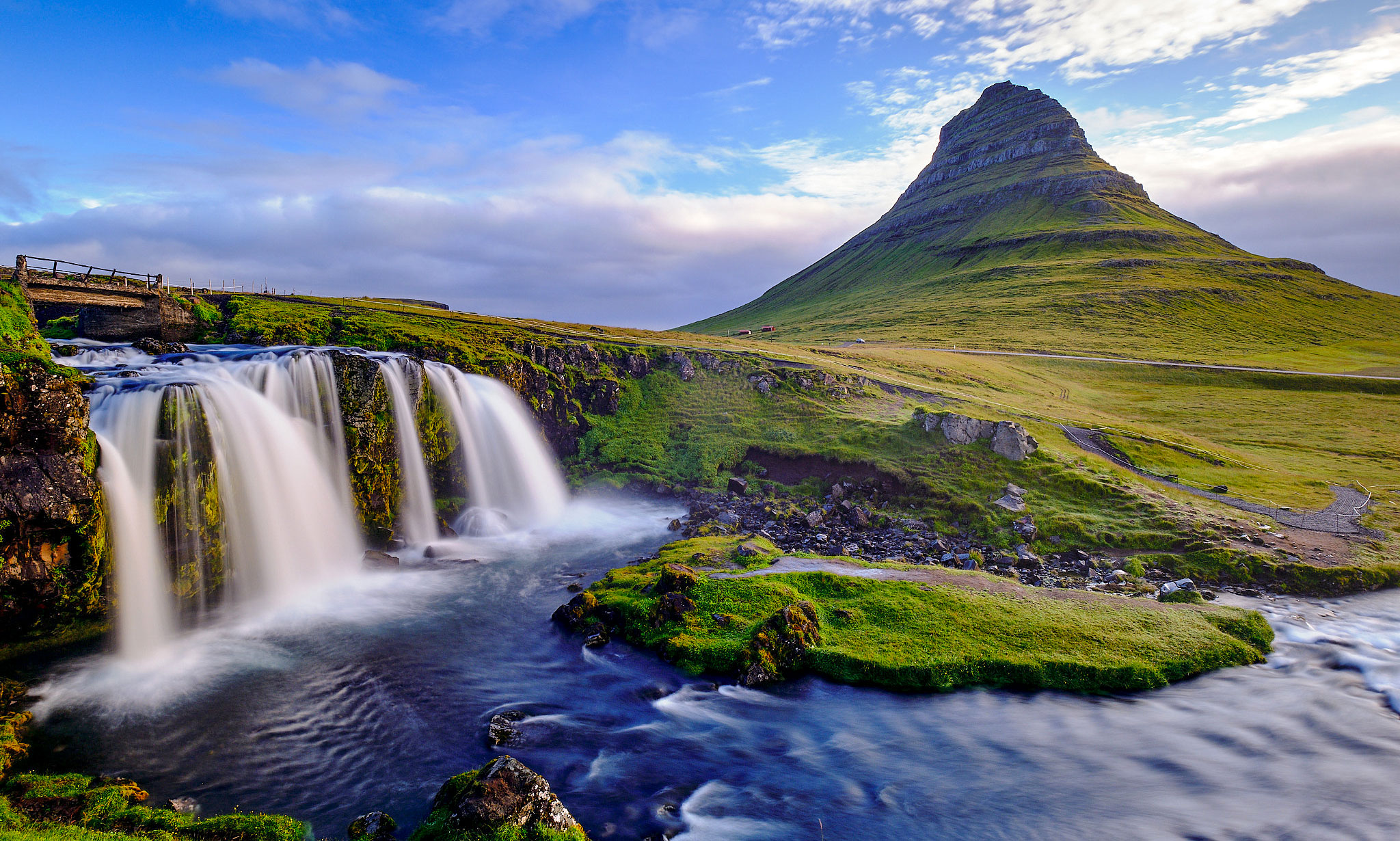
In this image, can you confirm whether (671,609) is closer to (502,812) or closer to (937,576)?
(502,812)

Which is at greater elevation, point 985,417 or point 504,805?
point 985,417

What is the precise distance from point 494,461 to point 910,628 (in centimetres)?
2653

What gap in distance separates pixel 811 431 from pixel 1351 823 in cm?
3165

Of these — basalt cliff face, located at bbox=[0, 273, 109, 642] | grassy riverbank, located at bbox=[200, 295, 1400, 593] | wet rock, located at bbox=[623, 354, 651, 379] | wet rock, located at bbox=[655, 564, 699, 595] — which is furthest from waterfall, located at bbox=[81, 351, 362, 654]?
wet rock, located at bbox=[623, 354, 651, 379]

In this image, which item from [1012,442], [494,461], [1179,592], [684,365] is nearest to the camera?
[1179,592]

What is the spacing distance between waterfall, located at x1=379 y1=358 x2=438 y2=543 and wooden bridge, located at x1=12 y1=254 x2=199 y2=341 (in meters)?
17.3

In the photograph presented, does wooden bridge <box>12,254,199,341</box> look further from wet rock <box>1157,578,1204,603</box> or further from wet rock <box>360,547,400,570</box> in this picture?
wet rock <box>1157,578,1204,603</box>

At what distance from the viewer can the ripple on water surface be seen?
1241 centimetres

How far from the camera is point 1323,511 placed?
3089 cm

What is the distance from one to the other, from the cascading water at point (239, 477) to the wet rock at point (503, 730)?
12.3 metres

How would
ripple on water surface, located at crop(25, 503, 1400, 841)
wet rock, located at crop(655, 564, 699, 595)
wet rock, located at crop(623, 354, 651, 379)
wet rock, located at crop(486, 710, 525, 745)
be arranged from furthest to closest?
wet rock, located at crop(623, 354, 651, 379), wet rock, located at crop(655, 564, 699, 595), wet rock, located at crop(486, 710, 525, 745), ripple on water surface, located at crop(25, 503, 1400, 841)

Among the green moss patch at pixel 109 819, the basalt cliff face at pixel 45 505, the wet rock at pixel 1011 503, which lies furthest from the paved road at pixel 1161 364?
the green moss patch at pixel 109 819

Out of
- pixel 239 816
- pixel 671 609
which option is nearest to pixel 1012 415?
pixel 671 609

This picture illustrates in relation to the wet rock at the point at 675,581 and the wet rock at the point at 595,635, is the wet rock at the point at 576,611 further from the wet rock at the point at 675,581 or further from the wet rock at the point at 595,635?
the wet rock at the point at 675,581
